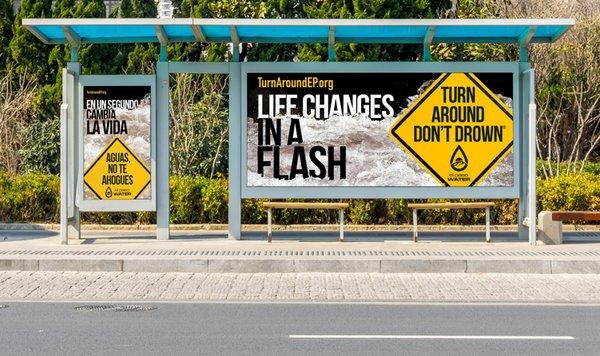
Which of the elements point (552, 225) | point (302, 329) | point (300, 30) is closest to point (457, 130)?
point (552, 225)

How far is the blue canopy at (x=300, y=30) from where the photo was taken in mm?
17656

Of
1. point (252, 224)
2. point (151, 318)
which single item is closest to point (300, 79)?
point (252, 224)

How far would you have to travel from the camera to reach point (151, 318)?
1177 cm

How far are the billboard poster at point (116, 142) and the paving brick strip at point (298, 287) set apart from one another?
3.21 m

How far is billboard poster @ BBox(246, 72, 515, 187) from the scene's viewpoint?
18.9 meters

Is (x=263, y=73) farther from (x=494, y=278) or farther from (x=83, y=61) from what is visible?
(x=83, y=61)

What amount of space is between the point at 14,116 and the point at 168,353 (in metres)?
20.2

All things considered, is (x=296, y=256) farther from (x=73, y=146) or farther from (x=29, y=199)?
(x=29, y=199)

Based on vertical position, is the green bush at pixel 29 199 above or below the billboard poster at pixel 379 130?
below

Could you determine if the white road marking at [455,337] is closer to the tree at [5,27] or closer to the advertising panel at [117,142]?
the advertising panel at [117,142]

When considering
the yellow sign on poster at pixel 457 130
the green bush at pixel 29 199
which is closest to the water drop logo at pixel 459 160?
the yellow sign on poster at pixel 457 130

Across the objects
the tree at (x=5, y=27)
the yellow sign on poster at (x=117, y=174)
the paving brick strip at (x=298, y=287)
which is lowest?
the paving brick strip at (x=298, y=287)

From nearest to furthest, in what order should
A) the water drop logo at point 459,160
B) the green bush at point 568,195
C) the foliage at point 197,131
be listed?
1. the water drop logo at point 459,160
2. the green bush at point 568,195
3. the foliage at point 197,131

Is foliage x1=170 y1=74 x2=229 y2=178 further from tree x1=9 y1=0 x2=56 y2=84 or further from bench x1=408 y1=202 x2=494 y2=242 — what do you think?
bench x1=408 y1=202 x2=494 y2=242
